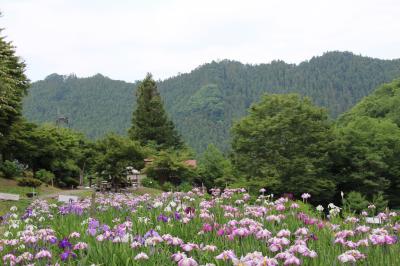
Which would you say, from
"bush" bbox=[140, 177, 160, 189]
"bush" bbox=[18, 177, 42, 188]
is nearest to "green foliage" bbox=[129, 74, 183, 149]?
"bush" bbox=[140, 177, 160, 189]

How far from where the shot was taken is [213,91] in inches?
6457

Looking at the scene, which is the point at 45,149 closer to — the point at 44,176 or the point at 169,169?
the point at 44,176

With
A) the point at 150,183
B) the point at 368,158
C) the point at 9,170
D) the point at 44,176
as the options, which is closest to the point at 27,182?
the point at 9,170

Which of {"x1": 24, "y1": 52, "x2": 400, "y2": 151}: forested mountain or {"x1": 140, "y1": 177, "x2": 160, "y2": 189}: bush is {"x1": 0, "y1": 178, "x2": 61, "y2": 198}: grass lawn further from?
{"x1": 24, "y1": 52, "x2": 400, "y2": 151}: forested mountain

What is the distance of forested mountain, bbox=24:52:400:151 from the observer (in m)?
149

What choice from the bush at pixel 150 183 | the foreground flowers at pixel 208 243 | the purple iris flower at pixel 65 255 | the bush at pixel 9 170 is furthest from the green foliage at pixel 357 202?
the purple iris flower at pixel 65 255

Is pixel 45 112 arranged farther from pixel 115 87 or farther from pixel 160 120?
pixel 160 120

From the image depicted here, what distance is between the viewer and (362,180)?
3753 cm

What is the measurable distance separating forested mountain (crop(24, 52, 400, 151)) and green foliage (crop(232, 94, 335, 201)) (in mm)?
89104

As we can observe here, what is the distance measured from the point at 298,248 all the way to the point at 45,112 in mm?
165632

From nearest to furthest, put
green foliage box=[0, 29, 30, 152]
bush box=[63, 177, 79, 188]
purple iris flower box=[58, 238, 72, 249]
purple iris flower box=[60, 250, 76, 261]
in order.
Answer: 1. purple iris flower box=[60, 250, 76, 261]
2. purple iris flower box=[58, 238, 72, 249]
3. green foliage box=[0, 29, 30, 152]
4. bush box=[63, 177, 79, 188]

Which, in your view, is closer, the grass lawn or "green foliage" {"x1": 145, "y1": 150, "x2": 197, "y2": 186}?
the grass lawn

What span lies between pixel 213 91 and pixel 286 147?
128433mm

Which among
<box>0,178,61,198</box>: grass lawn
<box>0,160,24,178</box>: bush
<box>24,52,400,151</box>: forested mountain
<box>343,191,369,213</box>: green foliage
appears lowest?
<box>343,191,369,213</box>: green foliage
